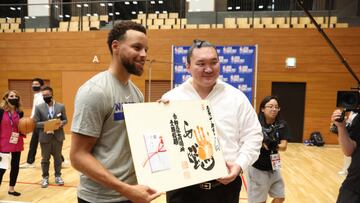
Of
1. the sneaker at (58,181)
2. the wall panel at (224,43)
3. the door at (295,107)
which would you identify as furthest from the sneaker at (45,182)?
the door at (295,107)

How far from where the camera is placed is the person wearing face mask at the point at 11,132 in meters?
4.35

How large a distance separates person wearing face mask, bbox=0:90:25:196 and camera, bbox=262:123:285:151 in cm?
348

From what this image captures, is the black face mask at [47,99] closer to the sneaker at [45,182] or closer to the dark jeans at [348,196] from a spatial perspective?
the sneaker at [45,182]

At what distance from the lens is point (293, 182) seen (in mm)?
5621

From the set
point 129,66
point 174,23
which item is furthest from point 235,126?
point 174,23

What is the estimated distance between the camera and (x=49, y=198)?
4484 millimetres

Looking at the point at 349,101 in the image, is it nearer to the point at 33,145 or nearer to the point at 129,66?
the point at 129,66

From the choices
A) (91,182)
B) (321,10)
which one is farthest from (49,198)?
(321,10)

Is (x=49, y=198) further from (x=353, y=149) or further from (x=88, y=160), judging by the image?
(x=353, y=149)

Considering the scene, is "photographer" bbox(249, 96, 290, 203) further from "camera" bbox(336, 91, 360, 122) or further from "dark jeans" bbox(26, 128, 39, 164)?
"dark jeans" bbox(26, 128, 39, 164)

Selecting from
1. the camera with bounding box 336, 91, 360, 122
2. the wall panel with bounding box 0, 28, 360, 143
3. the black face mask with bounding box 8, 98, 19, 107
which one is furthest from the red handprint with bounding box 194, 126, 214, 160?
the wall panel with bounding box 0, 28, 360, 143

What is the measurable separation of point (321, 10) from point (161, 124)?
444 inches

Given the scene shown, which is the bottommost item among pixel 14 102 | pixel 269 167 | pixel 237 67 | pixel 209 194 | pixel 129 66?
pixel 269 167

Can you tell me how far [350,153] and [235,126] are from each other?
101cm
